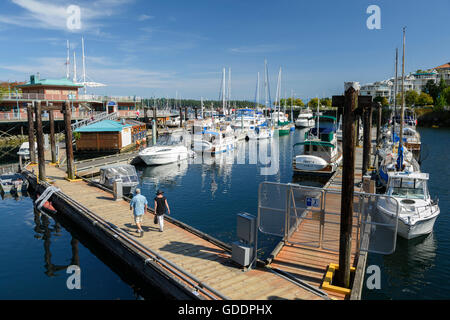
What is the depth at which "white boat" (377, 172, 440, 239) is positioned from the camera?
55.3 feet

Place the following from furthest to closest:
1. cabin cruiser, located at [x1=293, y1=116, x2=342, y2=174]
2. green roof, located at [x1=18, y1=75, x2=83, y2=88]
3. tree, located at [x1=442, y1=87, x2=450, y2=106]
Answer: tree, located at [x1=442, y1=87, x2=450, y2=106] < green roof, located at [x1=18, y1=75, x2=83, y2=88] < cabin cruiser, located at [x1=293, y1=116, x2=342, y2=174]

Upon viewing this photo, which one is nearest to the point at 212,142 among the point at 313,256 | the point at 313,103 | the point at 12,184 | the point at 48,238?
the point at 12,184

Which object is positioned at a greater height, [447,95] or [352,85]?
[447,95]

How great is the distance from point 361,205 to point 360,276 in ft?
7.32

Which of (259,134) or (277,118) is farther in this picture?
(277,118)

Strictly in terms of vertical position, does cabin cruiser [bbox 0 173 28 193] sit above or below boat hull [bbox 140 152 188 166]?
below

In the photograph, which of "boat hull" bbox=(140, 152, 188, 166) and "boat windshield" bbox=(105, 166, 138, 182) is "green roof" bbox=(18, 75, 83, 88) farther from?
"boat windshield" bbox=(105, 166, 138, 182)

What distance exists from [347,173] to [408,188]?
1179 cm

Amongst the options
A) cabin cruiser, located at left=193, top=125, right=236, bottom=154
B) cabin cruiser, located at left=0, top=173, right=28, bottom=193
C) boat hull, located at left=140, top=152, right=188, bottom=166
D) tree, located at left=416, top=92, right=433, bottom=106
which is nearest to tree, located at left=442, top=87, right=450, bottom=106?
tree, located at left=416, top=92, right=433, bottom=106

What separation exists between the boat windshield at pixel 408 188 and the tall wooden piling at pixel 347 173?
35.0 feet

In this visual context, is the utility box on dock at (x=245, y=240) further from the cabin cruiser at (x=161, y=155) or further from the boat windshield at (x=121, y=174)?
the cabin cruiser at (x=161, y=155)

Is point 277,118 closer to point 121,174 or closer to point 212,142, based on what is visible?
point 212,142

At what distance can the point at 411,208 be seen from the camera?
1731 cm
